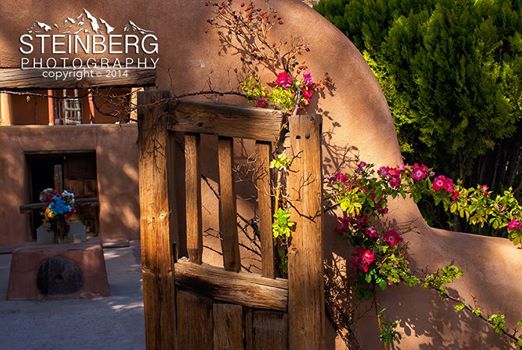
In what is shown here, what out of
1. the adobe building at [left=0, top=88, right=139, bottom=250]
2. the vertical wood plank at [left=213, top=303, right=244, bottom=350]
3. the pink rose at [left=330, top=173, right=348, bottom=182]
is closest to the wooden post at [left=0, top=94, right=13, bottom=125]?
the adobe building at [left=0, top=88, right=139, bottom=250]

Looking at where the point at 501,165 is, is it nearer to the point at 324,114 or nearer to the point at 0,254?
the point at 324,114

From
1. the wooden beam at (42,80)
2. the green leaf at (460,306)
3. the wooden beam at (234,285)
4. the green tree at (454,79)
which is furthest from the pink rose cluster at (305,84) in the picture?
the green tree at (454,79)

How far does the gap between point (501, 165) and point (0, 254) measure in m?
9.64

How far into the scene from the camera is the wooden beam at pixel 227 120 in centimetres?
403

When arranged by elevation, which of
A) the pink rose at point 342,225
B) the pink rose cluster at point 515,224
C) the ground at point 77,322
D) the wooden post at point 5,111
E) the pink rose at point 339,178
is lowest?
the ground at point 77,322

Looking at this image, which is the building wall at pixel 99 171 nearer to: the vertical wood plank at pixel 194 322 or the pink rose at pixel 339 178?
the pink rose at pixel 339 178

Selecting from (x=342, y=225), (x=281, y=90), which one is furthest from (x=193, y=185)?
(x=342, y=225)

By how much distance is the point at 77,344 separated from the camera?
749cm

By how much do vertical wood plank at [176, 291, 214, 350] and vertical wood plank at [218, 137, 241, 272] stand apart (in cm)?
29

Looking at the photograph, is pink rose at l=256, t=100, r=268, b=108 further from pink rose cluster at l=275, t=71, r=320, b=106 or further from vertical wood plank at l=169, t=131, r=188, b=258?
vertical wood plank at l=169, t=131, r=188, b=258

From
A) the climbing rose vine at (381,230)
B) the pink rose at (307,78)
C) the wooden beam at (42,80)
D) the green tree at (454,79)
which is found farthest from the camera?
the green tree at (454,79)

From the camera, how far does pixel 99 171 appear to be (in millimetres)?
14547

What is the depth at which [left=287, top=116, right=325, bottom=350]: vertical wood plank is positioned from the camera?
388 cm

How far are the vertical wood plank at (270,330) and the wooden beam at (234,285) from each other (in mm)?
50
